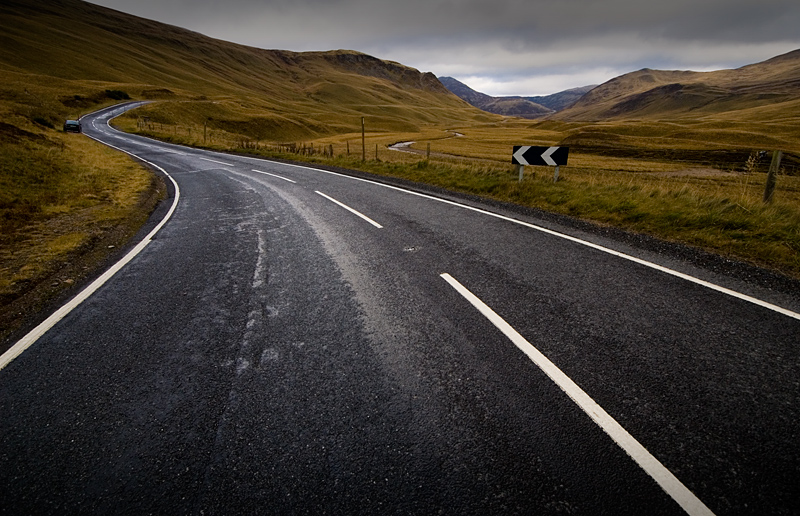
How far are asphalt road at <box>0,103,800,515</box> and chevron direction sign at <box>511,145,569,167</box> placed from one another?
605 centimetres

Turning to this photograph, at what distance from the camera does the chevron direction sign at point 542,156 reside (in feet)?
34.8

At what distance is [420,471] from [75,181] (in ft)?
51.2

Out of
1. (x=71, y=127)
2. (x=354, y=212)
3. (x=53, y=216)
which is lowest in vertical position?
(x=53, y=216)

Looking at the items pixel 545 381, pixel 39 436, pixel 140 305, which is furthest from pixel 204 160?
pixel 545 381

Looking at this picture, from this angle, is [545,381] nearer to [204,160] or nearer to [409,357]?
[409,357]

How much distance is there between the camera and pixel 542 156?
35.9 feet

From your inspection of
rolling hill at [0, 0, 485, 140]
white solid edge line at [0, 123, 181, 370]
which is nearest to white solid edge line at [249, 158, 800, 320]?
white solid edge line at [0, 123, 181, 370]

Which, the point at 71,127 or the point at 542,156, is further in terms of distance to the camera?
the point at 71,127

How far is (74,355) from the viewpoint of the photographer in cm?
335

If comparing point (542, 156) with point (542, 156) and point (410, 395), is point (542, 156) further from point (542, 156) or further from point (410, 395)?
point (410, 395)

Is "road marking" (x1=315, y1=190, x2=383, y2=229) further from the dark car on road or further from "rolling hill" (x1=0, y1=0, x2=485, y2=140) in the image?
the dark car on road

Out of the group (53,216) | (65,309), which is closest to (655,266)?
(65,309)

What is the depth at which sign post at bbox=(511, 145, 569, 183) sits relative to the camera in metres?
10.6

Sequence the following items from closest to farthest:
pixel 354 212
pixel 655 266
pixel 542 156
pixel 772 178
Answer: pixel 655 266
pixel 772 178
pixel 354 212
pixel 542 156
